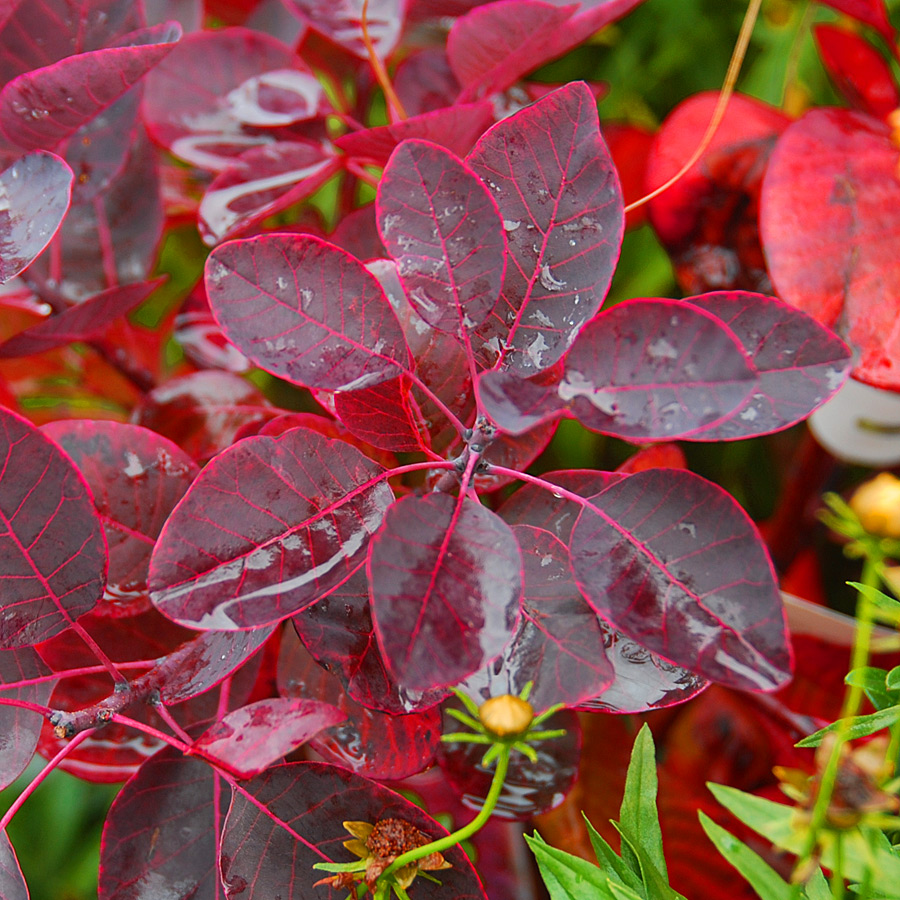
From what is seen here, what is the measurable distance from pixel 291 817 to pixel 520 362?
0.78ft

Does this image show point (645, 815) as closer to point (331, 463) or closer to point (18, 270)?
point (331, 463)

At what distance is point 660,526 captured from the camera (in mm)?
332

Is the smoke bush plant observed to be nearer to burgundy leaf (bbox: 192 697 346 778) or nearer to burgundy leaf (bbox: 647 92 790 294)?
burgundy leaf (bbox: 192 697 346 778)

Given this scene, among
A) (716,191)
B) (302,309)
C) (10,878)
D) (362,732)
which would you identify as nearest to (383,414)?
(302,309)

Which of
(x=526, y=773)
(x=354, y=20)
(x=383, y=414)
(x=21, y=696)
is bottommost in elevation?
(x=526, y=773)

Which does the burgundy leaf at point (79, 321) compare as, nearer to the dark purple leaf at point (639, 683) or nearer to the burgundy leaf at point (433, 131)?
the burgundy leaf at point (433, 131)

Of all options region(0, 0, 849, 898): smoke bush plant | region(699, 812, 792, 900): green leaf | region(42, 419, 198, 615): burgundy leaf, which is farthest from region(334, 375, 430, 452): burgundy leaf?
region(699, 812, 792, 900): green leaf

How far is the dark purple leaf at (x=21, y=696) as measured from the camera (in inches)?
14.5

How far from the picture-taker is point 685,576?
320mm

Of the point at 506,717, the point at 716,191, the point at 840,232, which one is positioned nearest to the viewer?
the point at 506,717

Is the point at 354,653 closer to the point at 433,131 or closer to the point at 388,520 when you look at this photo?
the point at 388,520

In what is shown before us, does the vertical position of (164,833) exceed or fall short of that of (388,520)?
it falls short

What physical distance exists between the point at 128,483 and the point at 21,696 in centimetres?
11

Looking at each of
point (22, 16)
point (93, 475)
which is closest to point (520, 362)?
point (93, 475)
